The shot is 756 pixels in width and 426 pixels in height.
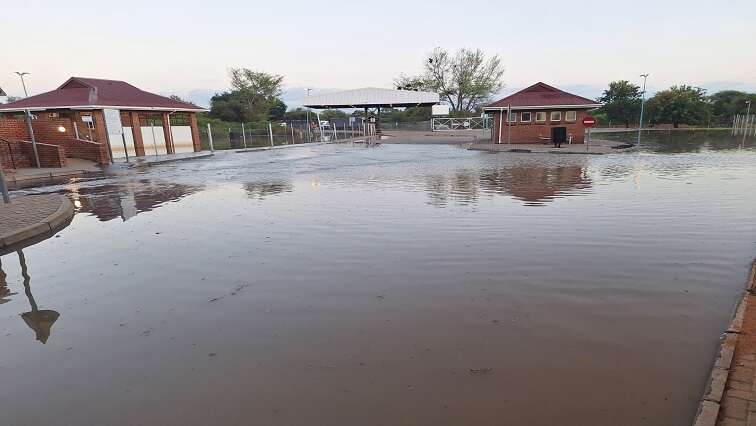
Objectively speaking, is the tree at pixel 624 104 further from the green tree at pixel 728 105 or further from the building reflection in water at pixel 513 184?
the building reflection in water at pixel 513 184

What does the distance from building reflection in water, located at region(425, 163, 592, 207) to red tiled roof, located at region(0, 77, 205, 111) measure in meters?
21.3

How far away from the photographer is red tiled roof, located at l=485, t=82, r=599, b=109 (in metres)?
30.8

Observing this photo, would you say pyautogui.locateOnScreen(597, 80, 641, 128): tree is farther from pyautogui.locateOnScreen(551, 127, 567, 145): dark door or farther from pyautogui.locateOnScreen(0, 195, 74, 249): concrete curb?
pyautogui.locateOnScreen(0, 195, 74, 249): concrete curb

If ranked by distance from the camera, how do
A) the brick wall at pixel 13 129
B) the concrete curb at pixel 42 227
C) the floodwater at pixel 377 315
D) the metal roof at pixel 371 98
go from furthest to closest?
1. the metal roof at pixel 371 98
2. the brick wall at pixel 13 129
3. the concrete curb at pixel 42 227
4. the floodwater at pixel 377 315

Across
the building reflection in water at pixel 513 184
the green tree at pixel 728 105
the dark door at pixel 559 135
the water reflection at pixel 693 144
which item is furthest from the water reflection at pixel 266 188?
the green tree at pixel 728 105

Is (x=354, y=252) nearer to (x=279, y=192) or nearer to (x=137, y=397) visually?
(x=137, y=397)

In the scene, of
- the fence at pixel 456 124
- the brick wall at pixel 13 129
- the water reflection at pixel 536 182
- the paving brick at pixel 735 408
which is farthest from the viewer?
the fence at pixel 456 124

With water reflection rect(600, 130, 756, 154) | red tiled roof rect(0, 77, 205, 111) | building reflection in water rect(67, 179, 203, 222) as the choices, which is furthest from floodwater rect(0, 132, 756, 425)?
water reflection rect(600, 130, 756, 154)

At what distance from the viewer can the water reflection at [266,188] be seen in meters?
12.0

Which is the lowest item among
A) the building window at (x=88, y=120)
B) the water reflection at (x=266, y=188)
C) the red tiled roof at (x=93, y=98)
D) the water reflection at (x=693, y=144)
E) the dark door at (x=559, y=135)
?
the water reflection at (x=693, y=144)

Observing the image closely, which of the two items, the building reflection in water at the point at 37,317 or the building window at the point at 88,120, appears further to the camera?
the building window at the point at 88,120

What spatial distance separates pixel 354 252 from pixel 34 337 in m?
3.80

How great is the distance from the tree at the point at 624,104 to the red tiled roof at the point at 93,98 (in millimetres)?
73183

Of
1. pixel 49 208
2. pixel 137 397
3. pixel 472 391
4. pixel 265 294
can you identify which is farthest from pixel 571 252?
pixel 49 208
